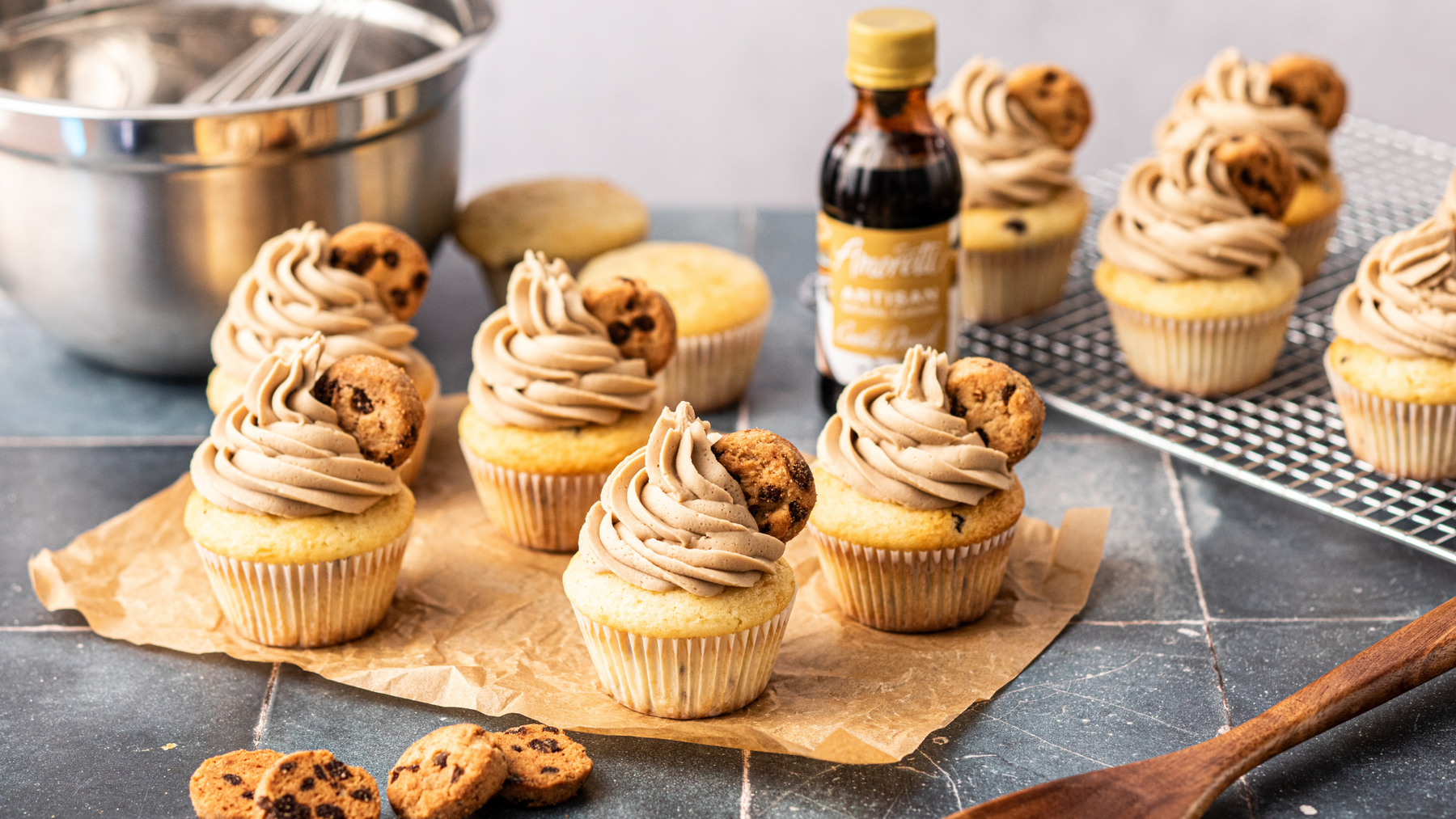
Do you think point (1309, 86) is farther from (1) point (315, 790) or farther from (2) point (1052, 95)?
(1) point (315, 790)

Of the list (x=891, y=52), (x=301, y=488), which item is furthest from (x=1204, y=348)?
(x=301, y=488)

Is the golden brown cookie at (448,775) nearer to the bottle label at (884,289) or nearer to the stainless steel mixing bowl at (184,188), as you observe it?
the bottle label at (884,289)

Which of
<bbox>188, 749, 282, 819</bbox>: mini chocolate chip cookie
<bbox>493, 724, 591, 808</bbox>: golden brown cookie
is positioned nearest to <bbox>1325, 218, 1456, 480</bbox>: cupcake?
<bbox>493, 724, 591, 808</bbox>: golden brown cookie

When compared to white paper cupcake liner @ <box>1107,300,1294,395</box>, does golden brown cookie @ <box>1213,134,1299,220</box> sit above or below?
above

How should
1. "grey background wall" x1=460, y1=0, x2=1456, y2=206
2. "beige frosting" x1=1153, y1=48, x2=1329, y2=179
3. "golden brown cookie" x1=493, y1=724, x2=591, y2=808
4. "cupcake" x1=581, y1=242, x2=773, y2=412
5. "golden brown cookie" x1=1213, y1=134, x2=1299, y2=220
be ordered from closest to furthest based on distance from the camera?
"golden brown cookie" x1=493, y1=724, x2=591, y2=808
"golden brown cookie" x1=1213, y1=134, x2=1299, y2=220
"cupcake" x1=581, y1=242, x2=773, y2=412
"beige frosting" x1=1153, y1=48, x2=1329, y2=179
"grey background wall" x1=460, y1=0, x2=1456, y2=206

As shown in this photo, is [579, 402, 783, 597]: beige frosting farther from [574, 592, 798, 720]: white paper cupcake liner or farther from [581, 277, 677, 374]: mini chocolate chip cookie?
[581, 277, 677, 374]: mini chocolate chip cookie

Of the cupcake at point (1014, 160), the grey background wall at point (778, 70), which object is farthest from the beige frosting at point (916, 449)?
the grey background wall at point (778, 70)
